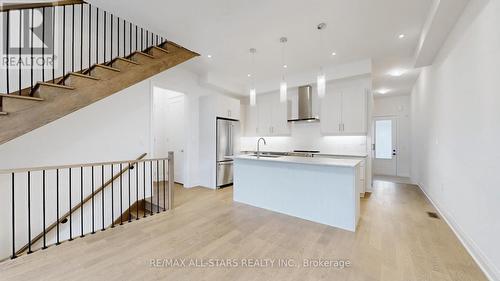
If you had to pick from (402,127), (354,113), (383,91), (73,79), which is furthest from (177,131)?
(402,127)

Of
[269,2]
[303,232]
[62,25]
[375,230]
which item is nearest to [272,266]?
[303,232]

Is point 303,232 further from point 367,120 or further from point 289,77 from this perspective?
point 289,77

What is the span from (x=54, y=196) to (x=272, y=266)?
354cm

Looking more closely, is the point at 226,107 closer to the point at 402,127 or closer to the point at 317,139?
the point at 317,139

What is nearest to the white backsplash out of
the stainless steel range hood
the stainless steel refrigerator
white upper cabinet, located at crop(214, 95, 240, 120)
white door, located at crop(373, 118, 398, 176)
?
the stainless steel range hood

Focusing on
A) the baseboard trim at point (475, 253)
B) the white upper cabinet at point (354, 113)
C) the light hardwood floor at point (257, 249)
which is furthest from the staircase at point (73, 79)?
the baseboard trim at point (475, 253)

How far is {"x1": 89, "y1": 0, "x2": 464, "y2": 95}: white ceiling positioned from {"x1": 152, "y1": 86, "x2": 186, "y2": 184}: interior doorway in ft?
5.32

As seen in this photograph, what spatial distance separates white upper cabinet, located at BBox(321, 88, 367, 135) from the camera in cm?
441

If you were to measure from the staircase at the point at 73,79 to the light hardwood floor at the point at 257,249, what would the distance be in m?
1.47

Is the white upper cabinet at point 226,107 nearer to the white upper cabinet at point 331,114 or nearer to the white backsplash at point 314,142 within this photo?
the white backsplash at point 314,142

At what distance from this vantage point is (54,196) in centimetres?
305

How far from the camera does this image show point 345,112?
461cm

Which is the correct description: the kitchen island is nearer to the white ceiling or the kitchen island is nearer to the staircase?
the white ceiling

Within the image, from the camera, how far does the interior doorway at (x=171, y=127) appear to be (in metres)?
5.61
